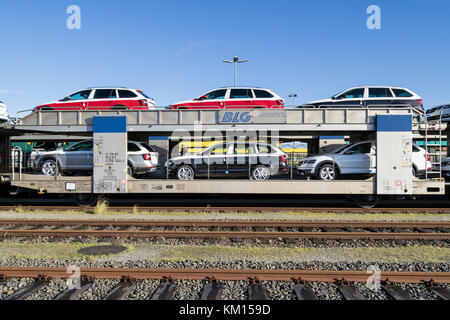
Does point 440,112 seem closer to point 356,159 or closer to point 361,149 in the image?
point 361,149

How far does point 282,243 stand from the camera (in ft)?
22.2

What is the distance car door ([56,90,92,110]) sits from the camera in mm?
12055

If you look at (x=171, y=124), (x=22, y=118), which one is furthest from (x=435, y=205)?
(x=22, y=118)

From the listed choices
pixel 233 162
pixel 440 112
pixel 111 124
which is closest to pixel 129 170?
pixel 111 124

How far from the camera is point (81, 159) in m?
11.3

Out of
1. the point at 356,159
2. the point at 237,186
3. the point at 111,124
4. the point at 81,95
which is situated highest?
the point at 81,95

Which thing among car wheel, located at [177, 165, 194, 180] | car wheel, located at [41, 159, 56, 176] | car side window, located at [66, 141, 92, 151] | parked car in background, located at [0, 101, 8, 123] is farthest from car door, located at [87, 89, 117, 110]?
car wheel, located at [177, 165, 194, 180]

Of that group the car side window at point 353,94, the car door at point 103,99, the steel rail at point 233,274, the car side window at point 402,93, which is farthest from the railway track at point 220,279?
the car side window at point 402,93

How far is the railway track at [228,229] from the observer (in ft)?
23.5

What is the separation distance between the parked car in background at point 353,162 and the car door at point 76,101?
8968mm

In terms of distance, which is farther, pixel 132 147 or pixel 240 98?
pixel 240 98

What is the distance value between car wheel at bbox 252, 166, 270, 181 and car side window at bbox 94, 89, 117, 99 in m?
6.41

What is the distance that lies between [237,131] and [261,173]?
178 centimetres

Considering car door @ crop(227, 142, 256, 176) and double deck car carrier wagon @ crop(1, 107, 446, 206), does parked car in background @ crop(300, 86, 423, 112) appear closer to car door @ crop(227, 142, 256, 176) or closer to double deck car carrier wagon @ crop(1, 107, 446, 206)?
double deck car carrier wagon @ crop(1, 107, 446, 206)
